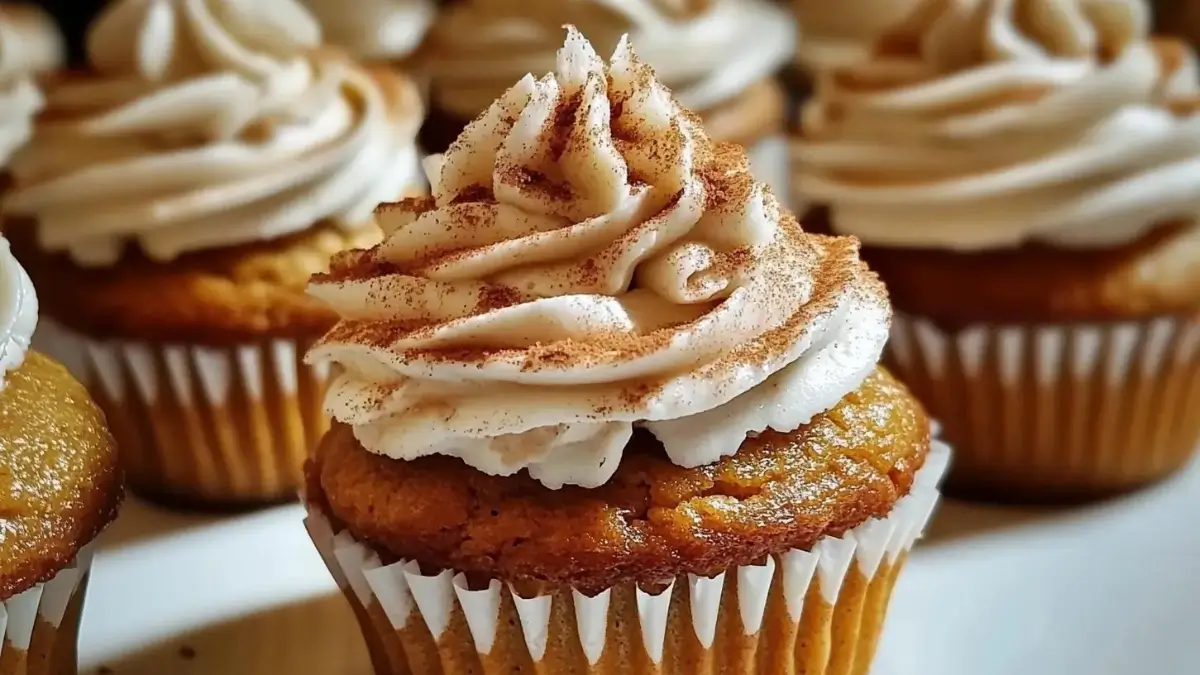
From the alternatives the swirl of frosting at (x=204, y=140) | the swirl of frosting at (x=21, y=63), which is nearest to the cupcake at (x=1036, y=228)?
Result: the swirl of frosting at (x=204, y=140)

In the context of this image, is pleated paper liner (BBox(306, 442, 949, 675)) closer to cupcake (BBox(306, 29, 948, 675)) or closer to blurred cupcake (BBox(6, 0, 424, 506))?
cupcake (BBox(306, 29, 948, 675))

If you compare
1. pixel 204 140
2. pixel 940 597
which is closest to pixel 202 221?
pixel 204 140

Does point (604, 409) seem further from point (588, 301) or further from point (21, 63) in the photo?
point (21, 63)

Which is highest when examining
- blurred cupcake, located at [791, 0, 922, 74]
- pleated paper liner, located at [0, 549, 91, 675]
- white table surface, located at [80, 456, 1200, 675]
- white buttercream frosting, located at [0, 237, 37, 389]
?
white buttercream frosting, located at [0, 237, 37, 389]

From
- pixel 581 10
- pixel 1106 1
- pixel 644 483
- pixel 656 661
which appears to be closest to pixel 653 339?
pixel 644 483

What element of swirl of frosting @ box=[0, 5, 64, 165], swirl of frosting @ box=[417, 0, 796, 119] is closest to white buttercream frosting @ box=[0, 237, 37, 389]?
swirl of frosting @ box=[0, 5, 64, 165]

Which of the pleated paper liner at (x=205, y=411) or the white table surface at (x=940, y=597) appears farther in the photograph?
the pleated paper liner at (x=205, y=411)

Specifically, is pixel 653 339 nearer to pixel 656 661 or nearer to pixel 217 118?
pixel 656 661

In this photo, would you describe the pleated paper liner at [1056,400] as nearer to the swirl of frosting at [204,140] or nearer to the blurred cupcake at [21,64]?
the swirl of frosting at [204,140]
